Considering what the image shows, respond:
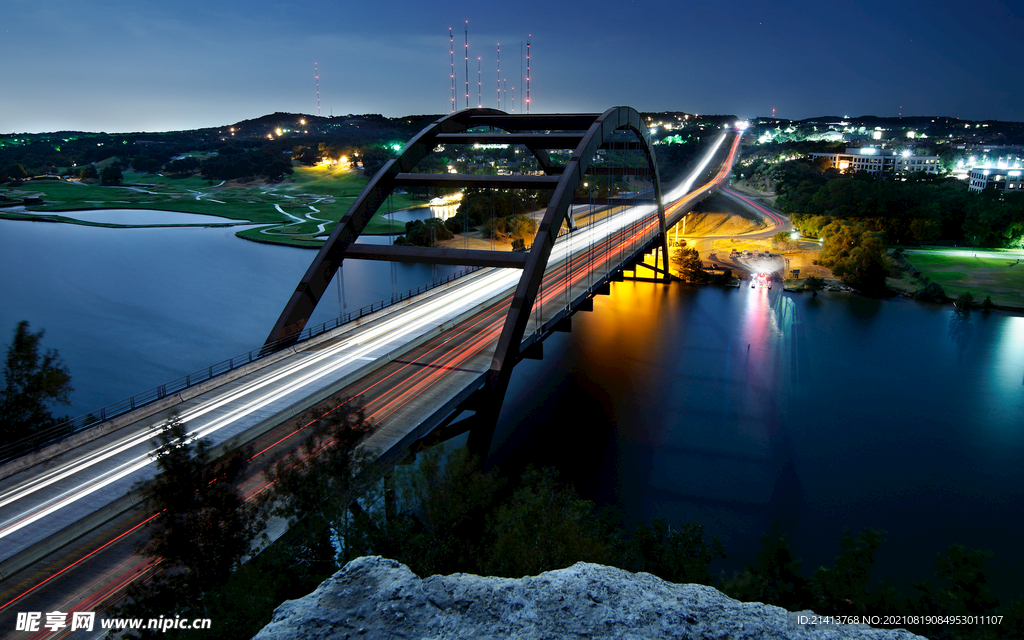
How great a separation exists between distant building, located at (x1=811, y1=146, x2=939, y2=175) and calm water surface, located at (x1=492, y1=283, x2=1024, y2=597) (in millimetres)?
95141

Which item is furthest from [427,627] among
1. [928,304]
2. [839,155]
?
[839,155]

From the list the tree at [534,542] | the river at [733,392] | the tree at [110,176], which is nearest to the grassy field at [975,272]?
the river at [733,392]

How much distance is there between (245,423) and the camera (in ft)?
53.2

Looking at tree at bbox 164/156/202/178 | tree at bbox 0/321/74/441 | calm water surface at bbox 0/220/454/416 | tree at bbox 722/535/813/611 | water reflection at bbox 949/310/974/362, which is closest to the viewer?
tree at bbox 722/535/813/611

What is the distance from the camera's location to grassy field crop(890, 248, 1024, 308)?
2029 inches

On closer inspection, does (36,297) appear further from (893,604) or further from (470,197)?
(893,604)

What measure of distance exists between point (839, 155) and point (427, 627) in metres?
154

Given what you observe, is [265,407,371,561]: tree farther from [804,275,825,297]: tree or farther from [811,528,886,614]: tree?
[804,275,825,297]: tree

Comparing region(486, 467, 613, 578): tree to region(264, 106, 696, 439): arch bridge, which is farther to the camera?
region(264, 106, 696, 439): arch bridge

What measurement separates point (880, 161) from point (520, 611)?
5964 inches

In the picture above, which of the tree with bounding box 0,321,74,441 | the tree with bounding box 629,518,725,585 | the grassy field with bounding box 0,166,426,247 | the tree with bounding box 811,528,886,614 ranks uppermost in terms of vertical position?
the grassy field with bounding box 0,166,426,247

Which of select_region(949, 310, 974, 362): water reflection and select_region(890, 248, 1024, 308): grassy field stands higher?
select_region(890, 248, 1024, 308): grassy field

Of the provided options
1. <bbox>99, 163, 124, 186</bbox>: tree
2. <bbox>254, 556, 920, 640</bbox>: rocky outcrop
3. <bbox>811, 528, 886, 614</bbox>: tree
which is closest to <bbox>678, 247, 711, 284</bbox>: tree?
<bbox>811, 528, 886, 614</bbox>: tree

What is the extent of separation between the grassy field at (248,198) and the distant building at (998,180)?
94.6m
